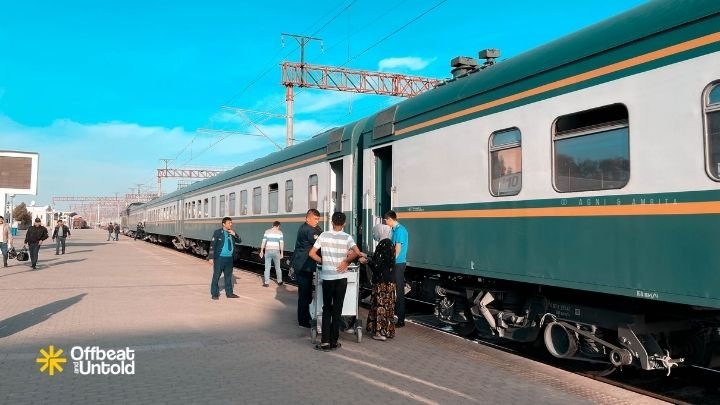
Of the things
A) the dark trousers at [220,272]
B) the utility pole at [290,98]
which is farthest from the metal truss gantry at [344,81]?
the dark trousers at [220,272]

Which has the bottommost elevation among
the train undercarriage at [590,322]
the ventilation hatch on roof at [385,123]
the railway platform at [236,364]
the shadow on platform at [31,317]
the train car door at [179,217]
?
the railway platform at [236,364]

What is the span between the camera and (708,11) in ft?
A: 14.6

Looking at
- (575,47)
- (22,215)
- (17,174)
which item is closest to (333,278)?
(575,47)

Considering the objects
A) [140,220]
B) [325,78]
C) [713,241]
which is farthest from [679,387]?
[140,220]

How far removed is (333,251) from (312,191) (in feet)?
18.0

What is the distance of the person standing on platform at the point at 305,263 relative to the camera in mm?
8133

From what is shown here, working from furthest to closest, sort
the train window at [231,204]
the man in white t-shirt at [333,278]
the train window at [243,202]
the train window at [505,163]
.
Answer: the train window at [231,204], the train window at [243,202], the man in white t-shirt at [333,278], the train window at [505,163]

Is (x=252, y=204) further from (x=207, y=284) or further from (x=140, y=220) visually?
(x=140, y=220)

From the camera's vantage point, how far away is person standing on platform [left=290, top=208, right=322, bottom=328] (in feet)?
26.7

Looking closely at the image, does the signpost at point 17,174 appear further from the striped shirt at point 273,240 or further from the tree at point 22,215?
the tree at point 22,215

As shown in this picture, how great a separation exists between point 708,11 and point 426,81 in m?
21.8

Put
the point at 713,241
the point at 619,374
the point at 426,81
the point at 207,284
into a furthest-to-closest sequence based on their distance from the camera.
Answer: the point at 426,81
the point at 207,284
the point at 619,374
the point at 713,241

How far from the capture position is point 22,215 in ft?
309

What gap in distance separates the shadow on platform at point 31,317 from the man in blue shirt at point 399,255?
17.3 ft
